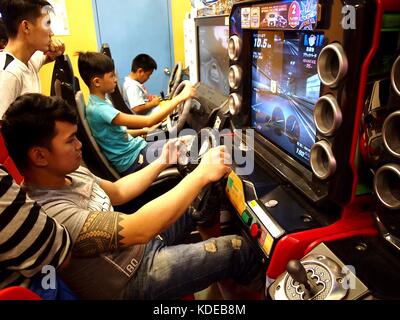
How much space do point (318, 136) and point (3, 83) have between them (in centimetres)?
145

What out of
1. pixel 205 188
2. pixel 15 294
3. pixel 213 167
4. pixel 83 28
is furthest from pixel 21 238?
pixel 83 28

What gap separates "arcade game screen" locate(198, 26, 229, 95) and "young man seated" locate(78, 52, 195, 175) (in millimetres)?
208

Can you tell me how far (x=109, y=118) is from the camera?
6.31 ft

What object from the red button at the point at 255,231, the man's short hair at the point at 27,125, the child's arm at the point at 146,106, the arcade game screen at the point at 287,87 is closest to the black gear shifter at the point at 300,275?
the red button at the point at 255,231

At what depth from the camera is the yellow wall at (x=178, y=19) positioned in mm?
3934

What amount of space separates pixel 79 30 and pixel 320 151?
12.4 ft

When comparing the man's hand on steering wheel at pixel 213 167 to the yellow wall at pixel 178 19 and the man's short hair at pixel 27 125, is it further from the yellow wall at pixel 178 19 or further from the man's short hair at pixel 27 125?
the yellow wall at pixel 178 19

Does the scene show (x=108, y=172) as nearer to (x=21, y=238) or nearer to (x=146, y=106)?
(x=21, y=238)

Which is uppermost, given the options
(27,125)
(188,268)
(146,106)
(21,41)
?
(21,41)

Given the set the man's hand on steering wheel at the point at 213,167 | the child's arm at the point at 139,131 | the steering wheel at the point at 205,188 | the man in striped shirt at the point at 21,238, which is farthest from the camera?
the child's arm at the point at 139,131

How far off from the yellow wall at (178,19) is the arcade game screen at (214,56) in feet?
5.97

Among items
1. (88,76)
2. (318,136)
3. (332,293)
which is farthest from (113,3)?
(332,293)
